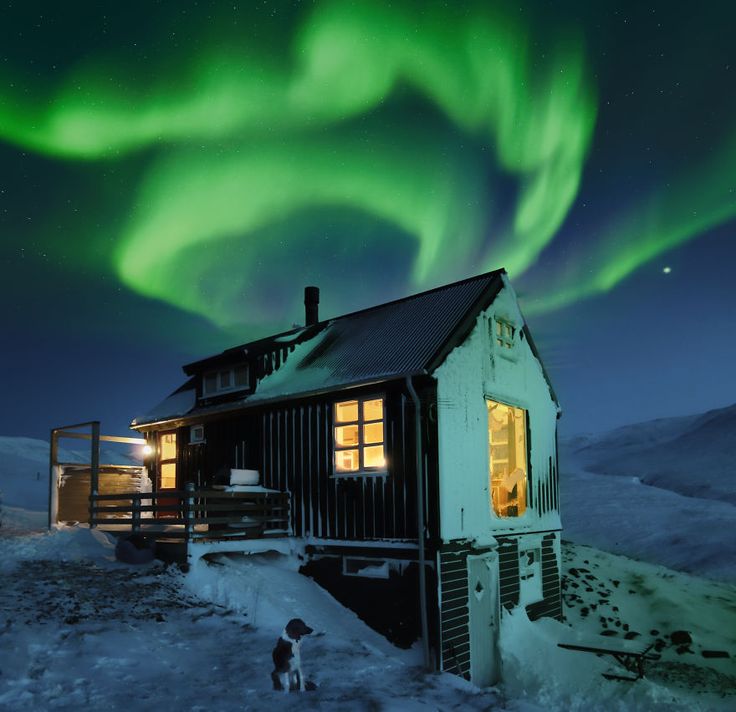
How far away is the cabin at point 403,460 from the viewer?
49.2 ft

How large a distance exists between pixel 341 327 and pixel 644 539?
26341 millimetres

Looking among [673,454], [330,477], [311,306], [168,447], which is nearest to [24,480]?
[168,447]

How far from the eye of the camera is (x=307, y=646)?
12.7 metres

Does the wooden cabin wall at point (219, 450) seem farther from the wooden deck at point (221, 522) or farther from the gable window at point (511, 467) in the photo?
the gable window at point (511, 467)

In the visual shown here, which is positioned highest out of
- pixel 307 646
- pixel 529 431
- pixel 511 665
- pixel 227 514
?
pixel 529 431

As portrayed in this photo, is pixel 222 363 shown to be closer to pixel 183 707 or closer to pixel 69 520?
pixel 69 520

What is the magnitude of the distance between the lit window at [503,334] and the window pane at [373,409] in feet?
13.2

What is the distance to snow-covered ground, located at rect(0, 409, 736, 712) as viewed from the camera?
9578 mm

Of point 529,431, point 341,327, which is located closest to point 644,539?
point 529,431

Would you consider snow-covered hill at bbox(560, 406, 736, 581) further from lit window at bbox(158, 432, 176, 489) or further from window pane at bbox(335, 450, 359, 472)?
lit window at bbox(158, 432, 176, 489)

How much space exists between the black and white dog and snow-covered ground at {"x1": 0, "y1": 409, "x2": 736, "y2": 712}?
213mm

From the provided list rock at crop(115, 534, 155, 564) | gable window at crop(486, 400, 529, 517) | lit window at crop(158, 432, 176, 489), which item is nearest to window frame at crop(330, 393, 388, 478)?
gable window at crop(486, 400, 529, 517)

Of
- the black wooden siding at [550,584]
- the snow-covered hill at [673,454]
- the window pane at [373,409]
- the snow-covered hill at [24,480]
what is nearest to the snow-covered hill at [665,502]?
the snow-covered hill at [673,454]

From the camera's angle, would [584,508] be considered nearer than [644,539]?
No
